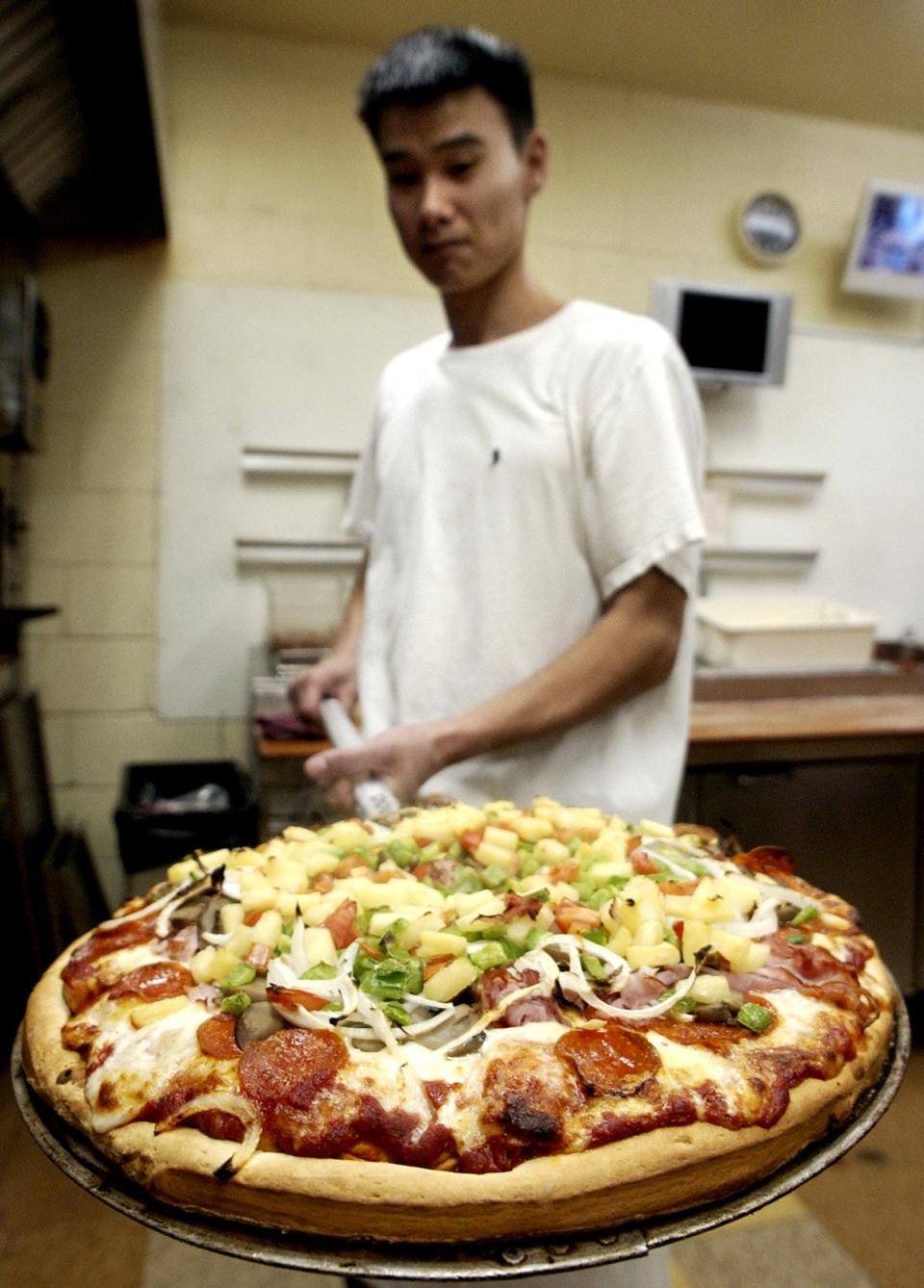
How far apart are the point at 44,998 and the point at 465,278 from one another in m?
1.12

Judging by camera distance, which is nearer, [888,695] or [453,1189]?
[453,1189]

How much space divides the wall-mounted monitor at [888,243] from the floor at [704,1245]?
287 centimetres

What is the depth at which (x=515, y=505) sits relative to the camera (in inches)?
56.3

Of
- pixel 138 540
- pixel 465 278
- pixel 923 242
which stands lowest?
pixel 138 540

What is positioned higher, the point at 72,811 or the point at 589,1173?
the point at 589,1173

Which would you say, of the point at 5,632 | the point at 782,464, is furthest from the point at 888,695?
the point at 5,632

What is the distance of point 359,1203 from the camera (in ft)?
1.92

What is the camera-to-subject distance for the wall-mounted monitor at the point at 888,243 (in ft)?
11.5

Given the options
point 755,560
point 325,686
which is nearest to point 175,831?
point 325,686

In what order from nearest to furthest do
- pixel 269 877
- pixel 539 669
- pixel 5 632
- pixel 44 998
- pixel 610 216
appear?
pixel 44 998, pixel 269 877, pixel 539 669, pixel 5 632, pixel 610 216

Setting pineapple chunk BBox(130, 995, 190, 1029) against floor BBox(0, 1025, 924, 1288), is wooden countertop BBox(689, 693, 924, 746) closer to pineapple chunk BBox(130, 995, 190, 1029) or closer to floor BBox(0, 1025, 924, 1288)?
floor BBox(0, 1025, 924, 1288)

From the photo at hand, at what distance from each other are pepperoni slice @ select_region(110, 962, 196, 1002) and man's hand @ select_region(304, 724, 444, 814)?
449 millimetres

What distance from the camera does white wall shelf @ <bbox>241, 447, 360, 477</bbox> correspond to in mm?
3131

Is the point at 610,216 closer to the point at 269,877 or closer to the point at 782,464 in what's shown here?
the point at 782,464
